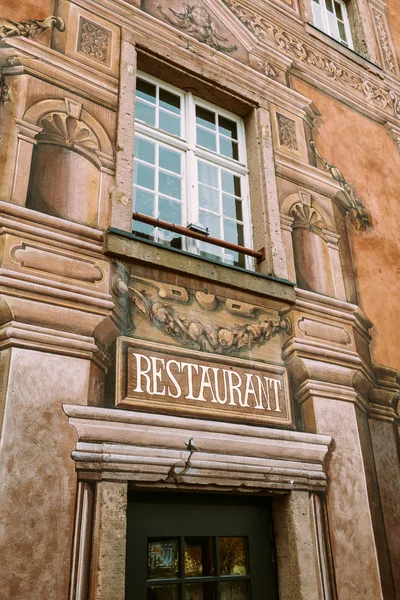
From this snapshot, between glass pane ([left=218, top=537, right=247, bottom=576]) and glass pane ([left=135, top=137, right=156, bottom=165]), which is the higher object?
glass pane ([left=135, top=137, right=156, bottom=165])

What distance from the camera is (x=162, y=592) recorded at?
3.29 m

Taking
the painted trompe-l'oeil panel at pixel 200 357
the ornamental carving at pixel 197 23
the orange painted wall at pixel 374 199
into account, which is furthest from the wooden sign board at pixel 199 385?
the ornamental carving at pixel 197 23

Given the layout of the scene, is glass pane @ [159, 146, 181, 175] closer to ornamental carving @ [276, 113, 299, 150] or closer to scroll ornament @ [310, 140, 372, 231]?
ornamental carving @ [276, 113, 299, 150]

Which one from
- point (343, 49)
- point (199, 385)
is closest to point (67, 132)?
point (199, 385)

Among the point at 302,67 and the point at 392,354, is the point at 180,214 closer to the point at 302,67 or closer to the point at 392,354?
the point at 392,354

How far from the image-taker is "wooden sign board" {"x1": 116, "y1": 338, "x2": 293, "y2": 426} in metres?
3.53

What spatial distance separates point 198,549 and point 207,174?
2876 mm

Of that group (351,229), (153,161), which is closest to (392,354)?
(351,229)

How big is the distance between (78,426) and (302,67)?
4.55m

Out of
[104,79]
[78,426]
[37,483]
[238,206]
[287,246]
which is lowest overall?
[37,483]

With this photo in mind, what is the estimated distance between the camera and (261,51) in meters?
5.71

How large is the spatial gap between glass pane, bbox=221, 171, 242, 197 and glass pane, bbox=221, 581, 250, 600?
296 centimetres

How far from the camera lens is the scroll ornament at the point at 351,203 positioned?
18.1ft


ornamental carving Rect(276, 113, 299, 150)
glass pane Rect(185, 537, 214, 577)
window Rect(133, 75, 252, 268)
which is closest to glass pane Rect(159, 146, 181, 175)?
window Rect(133, 75, 252, 268)
